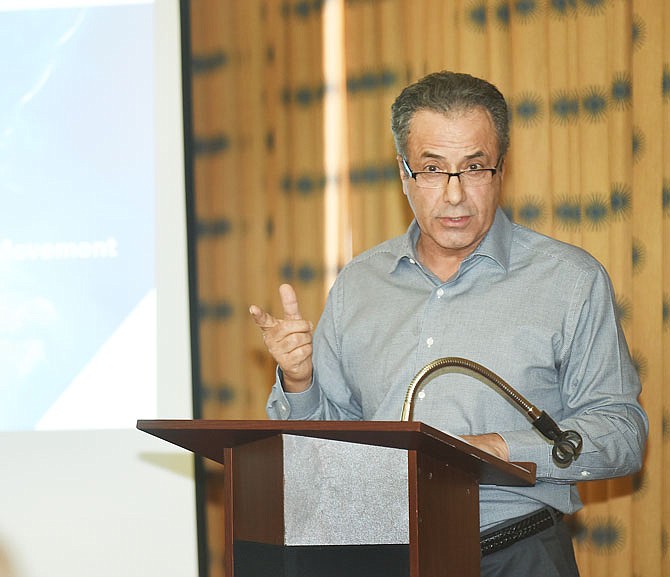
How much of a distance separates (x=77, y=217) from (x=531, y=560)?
6.73 ft

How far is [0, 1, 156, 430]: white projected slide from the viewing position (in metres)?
3.24

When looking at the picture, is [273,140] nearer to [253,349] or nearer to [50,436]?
[253,349]

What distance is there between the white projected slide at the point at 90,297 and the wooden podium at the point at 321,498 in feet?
6.12

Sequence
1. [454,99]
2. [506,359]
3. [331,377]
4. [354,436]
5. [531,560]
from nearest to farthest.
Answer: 1. [354,436]
2. [531,560]
3. [506,359]
4. [454,99]
5. [331,377]

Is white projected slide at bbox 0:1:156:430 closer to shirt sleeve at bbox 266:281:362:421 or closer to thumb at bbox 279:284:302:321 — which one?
shirt sleeve at bbox 266:281:362:421

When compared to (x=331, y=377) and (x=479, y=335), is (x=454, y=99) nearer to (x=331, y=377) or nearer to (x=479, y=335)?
(x=479, y=335)

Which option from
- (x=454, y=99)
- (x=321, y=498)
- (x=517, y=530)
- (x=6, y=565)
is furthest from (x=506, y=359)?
(x=6, y=565)

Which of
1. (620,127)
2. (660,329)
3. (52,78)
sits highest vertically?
(52,78)

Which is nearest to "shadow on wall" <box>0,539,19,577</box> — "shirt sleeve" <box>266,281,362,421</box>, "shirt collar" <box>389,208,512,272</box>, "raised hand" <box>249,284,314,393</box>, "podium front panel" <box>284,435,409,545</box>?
"shirt sleeve" <box>266,281,362,421</box>

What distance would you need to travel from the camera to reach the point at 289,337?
1850 mm

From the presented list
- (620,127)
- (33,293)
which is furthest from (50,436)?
(620,127)

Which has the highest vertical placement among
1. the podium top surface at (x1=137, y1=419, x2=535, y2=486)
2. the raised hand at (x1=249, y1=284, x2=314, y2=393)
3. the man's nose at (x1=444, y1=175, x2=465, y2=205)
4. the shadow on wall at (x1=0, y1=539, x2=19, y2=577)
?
the man's nose at (x1=444, y1=175, x2=465, y2=205)

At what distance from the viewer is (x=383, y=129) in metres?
3.44

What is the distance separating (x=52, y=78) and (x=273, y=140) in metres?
0.81
